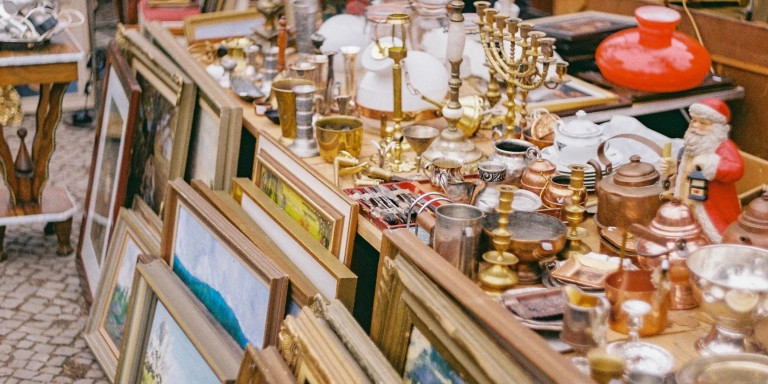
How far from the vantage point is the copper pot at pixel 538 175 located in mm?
2465

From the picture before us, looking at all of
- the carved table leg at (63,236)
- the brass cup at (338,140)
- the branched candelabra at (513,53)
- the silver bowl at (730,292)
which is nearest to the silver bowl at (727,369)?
the silver bowl at (730,292)

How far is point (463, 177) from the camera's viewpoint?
2.72 m

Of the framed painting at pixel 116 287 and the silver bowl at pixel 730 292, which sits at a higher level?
the silver bowl at pixel 730 292

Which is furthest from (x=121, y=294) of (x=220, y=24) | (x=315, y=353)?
(x=315, y=353)

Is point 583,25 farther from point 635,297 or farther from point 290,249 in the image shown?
point 635,297

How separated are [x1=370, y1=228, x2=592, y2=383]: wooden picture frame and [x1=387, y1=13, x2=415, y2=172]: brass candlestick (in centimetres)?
84

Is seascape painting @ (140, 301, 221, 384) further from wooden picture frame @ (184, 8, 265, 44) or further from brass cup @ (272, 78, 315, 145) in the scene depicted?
wooden picture frame @ (184, 8, 265, 44)

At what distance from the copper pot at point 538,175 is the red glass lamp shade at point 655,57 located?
3.22 ft

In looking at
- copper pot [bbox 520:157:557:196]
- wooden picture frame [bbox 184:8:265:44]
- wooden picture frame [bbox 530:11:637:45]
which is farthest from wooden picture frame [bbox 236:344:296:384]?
wooden picture frame [bbox 184:8:265:44]

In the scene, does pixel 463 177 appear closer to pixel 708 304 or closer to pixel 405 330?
pixel 405 330

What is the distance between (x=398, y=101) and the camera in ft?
9.98

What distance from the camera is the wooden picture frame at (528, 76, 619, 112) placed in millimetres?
3340

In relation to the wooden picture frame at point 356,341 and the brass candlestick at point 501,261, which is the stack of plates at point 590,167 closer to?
the brass candlestick at point 501,261

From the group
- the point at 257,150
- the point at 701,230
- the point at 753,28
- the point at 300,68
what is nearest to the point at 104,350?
the point at 257,150
